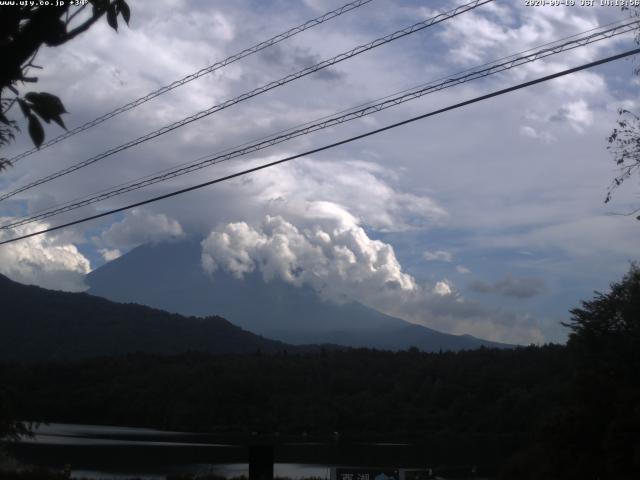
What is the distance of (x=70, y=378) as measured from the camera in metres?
97.0

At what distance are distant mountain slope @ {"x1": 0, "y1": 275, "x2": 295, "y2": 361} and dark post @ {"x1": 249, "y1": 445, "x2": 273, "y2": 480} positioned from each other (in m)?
119

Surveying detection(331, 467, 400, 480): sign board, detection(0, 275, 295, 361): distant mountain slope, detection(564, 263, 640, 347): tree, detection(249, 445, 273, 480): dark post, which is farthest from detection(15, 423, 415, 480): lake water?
detection(0, 275, 295, 361): distant mountain slope

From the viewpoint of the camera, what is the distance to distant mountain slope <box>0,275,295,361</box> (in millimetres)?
133000

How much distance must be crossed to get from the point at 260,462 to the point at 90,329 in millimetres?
139576

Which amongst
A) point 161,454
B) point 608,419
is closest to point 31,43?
point 608,419

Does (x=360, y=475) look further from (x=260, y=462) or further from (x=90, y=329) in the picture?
(x=90, y=329)

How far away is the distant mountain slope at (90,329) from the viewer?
13300 centimetres

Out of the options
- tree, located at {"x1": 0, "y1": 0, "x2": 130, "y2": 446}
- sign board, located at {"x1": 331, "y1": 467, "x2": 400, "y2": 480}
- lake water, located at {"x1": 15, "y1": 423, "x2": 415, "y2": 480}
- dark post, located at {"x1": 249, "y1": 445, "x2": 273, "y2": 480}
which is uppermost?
tree, located at {"x1": 0, "y1": 0, "x2": 130, "y2": 446}

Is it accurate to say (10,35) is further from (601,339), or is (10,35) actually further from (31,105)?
(601,339)

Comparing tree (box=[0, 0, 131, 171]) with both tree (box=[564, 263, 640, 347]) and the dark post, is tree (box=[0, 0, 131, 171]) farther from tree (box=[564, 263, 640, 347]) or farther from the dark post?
tree (box=[564, 263, 640, 347])

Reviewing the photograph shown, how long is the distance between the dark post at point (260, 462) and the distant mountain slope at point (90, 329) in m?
119

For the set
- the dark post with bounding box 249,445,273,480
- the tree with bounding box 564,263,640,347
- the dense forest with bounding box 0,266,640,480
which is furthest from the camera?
the dense forest with bounding box 0,266,640,480

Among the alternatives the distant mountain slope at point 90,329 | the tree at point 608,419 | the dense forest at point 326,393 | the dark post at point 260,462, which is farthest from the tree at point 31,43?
the distant mountain slope at point 90,329

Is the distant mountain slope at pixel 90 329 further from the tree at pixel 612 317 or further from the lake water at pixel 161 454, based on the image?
the tree at pixel 612 317
